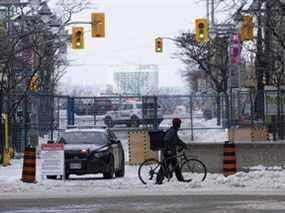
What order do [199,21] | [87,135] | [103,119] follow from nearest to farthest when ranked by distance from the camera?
[87,135], [199,21], [103,119]

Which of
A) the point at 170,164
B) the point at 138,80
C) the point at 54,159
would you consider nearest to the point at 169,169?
the point at 170,164

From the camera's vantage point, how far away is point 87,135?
21.6 metres

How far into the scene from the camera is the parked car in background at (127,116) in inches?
1565

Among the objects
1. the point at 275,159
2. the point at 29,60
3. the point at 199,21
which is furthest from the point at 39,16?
the point at 275,159

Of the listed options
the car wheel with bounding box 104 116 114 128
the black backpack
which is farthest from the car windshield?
the car wheel with bounding box 104 116 114 128

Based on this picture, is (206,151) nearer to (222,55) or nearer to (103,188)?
(103,188)

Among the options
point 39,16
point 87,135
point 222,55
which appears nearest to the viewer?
point 87,135

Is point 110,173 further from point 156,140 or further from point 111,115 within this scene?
point 111,115

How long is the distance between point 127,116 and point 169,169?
25.9m

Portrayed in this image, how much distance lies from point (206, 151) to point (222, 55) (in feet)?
102

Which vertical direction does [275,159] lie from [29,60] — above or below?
below

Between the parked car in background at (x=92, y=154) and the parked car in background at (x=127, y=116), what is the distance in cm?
1596

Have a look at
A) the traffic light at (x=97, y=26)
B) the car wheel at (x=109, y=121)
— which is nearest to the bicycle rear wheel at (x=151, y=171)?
the traffic light at (x=97, y=26)

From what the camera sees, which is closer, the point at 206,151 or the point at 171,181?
the point at 171,181
